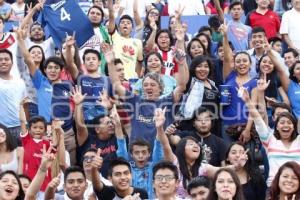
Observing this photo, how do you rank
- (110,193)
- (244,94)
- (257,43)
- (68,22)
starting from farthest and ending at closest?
1. (68,22)
2. (257,43)
3. (244,94)
4. (110,193)

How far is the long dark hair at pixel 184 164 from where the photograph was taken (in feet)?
34.6

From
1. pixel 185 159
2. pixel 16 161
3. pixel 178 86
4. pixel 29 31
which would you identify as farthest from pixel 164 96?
pixel 29 31

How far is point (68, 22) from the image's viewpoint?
13.7 m

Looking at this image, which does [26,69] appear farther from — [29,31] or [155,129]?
[155,129]

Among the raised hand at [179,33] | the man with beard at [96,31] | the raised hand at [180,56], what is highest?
the man with beard at [96,31]

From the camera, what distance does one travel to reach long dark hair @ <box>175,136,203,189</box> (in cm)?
1055

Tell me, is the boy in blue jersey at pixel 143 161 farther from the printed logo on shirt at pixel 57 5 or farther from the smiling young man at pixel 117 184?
the printed logo on shirt at pixel 57 5

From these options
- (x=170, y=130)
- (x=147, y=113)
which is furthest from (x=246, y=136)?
(x=147, y=113)

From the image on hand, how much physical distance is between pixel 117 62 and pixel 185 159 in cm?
236

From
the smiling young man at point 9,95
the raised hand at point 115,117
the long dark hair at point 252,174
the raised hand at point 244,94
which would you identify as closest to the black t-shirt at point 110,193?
the raised hand at point 115,117

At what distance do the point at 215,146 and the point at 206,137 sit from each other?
167mm

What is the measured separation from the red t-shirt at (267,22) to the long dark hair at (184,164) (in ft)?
14.5

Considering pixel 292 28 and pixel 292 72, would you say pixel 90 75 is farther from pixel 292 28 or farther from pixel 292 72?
pixel 292 28

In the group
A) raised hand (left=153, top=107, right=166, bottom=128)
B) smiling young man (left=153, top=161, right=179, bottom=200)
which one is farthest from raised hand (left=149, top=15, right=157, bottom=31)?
smiling young man (left=153, top=161, right=179, bottom=200)
